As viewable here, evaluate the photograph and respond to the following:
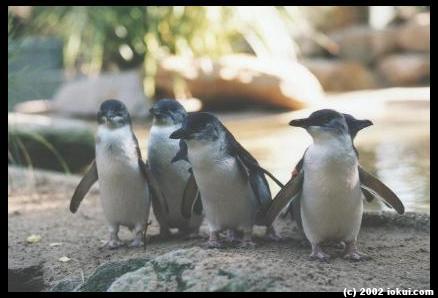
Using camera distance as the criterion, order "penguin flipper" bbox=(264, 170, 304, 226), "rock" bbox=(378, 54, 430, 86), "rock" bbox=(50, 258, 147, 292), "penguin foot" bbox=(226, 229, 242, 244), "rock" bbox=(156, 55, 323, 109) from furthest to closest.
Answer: "rock" bbox=(378, 54, 430, 86)
"rock" bbox=(156, 55, 323, 109)
"penguin foot" bbox=(226, 229, 242, 244)
"penguin flipper" bbox=(264, 170, 304, 226)
"rock" bbox=(50, 258, 147, 292)

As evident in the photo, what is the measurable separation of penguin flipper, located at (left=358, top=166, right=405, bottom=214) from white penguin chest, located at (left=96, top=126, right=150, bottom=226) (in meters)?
1.10

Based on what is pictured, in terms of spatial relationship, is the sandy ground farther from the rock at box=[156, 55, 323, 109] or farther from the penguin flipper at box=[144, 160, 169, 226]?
the rock at box=[156, 55, 323, 109]

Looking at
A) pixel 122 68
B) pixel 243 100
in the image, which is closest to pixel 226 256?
pixel 243 100

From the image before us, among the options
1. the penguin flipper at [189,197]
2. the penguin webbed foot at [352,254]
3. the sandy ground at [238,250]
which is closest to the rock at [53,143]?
the sandy ground at [238,250]

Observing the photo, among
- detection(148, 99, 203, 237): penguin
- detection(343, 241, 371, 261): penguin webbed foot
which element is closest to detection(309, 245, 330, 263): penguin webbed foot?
detection(343, 241, 371, 261): penguin webbed foot

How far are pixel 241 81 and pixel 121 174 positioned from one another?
6037mm

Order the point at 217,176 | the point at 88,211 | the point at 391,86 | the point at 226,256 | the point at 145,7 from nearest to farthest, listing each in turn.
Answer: the point at 226,256
the point at 217,176
the point at 88,211
the point at 145,7
the point at 391,86

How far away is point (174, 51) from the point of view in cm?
1078

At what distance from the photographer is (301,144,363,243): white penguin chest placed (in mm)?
3000

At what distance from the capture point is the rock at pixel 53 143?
6.05 m

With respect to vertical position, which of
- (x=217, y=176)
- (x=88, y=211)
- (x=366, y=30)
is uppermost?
(x=366, y=30)

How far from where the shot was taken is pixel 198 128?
3.16 meters
